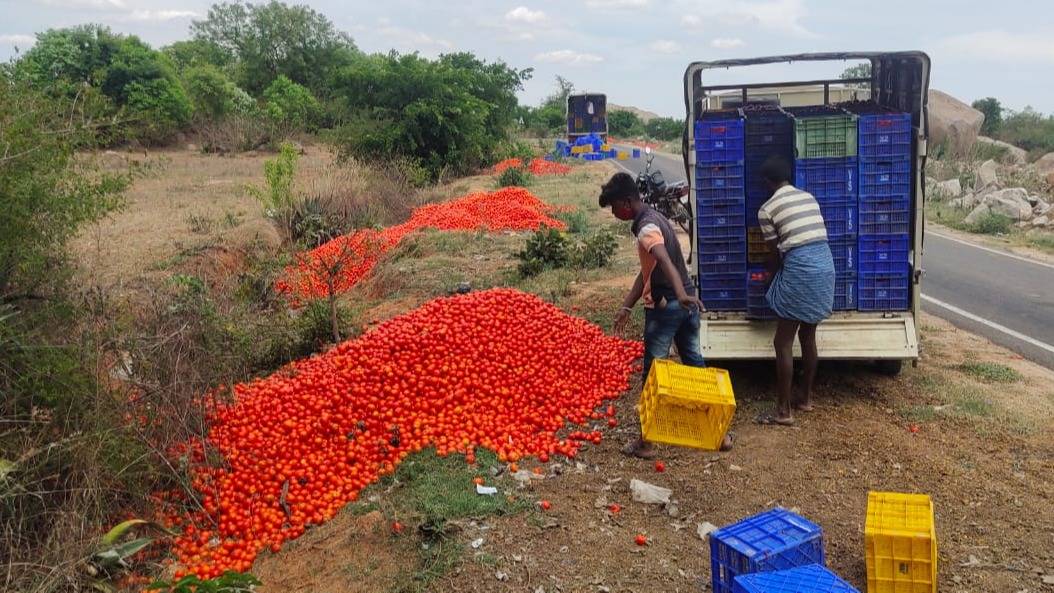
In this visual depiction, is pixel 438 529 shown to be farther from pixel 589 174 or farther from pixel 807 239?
pixel 589 174

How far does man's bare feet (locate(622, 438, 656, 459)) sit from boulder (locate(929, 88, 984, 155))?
26.0m

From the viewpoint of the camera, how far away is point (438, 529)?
4277 millimetres

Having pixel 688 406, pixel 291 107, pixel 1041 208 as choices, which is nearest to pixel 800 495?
pixel 688 406

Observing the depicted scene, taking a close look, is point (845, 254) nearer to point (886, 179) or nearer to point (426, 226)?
point (886, 179)

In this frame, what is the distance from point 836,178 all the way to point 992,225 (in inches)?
459

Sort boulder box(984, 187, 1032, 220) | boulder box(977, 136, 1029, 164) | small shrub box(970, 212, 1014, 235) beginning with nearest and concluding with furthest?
1. small shrub box(970, 212, 1014, 235)
2. boulder box(984, 187, 1032, 220)
3. boulder box(977, 136, 1029, 164)

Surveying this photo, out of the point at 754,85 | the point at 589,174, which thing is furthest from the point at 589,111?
the point at 754,85

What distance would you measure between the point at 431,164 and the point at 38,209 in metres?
19.4

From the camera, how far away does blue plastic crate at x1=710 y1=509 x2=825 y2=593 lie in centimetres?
333

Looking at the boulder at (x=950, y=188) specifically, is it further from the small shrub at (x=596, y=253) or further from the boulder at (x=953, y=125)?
the small shrub at (x=596, y=253)

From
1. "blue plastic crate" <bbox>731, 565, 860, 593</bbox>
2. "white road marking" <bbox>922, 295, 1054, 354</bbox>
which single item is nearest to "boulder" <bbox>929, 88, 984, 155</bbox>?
"white road marking" <bbox>922, 295, 1054, 354</bbox>

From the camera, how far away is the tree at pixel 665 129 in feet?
200

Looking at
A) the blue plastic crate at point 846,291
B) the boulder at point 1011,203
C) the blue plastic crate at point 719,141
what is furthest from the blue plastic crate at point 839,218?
the boulder at point 1011,203

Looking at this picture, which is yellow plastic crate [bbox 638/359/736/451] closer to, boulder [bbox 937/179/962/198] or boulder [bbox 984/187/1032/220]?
boulder [bbox 984/187/1032/220]
